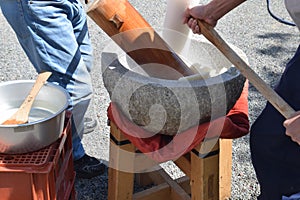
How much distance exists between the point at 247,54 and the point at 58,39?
6.21ft

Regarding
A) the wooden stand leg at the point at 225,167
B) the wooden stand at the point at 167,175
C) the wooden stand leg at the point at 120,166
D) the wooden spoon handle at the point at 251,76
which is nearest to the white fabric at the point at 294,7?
the wooden spoon handle at the point at 251,76

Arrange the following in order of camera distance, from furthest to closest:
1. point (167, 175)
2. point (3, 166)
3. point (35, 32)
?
point (167, 175)
point (35, 32)
point (3, 166)

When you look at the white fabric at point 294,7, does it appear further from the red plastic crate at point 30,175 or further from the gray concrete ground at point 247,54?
the gray concrete ground at point 247,54

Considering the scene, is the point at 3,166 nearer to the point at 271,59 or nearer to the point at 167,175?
the point at 167,175

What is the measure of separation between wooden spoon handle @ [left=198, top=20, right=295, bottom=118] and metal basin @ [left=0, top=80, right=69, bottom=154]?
556 millimetres

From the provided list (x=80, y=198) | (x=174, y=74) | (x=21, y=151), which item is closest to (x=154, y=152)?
(x=174, y=74)

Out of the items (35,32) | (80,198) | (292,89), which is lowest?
(80,198)

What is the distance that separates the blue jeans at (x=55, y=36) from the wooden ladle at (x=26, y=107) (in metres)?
0.30

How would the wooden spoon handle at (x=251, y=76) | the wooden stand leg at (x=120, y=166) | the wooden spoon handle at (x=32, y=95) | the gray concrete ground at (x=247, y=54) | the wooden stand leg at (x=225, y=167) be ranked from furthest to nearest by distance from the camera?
1. the gray concrete ground at (x=247, y=54)
2. the wooden stand leg at (x=225, y=167)
3. the wooden stand leg at (x=120, y=166)
4. the wooden spoon handle at (x=32, y=95)
5. the wooden spoon handle at (x=251, y=76)

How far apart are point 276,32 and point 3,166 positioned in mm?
2854

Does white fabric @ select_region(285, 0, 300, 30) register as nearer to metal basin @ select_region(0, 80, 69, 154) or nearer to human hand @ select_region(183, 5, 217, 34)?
human hand @ select_region(183, 5, 217, 34)

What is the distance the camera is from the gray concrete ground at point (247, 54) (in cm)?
237

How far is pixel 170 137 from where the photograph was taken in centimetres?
178

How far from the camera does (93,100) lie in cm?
301
